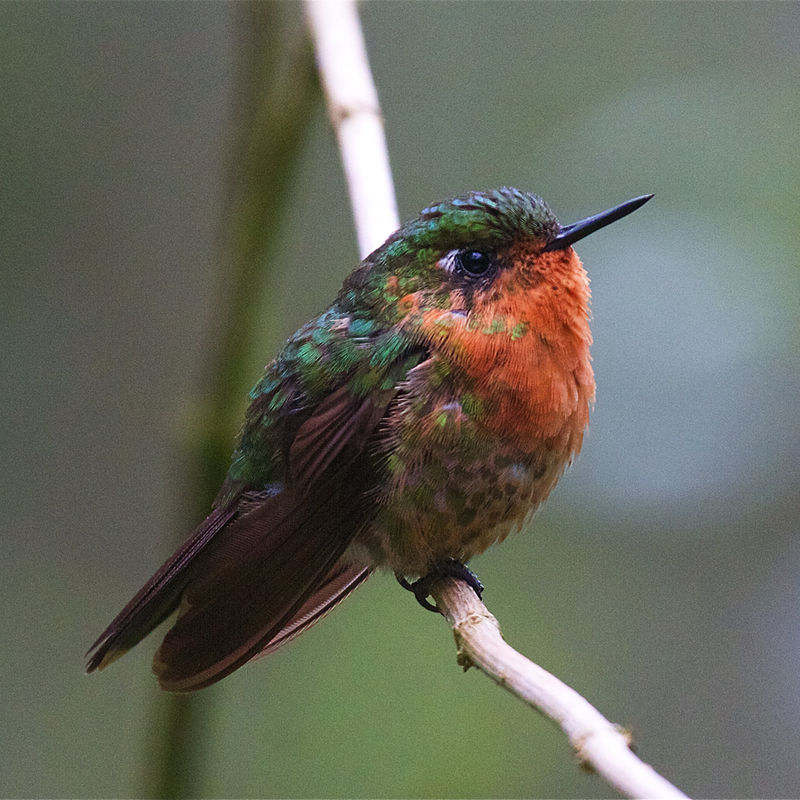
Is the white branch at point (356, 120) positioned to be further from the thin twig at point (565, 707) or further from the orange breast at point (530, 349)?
the thin twig at point (565, 707)

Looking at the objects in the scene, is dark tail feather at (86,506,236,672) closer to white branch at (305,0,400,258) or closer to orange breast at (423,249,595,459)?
orange breast at (423,249,595,459)

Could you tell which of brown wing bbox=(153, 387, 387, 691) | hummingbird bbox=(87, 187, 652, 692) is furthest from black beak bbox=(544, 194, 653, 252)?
brown wing bbox=(153, 387, 387, 691)

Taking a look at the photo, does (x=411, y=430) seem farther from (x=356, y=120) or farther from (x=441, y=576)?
(x=356, y=120)

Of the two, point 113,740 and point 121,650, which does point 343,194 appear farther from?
point 121,650

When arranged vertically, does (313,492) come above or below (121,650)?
above

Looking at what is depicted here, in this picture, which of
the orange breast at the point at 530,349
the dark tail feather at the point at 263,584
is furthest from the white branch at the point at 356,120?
the dark tail feather at the point at 263,584

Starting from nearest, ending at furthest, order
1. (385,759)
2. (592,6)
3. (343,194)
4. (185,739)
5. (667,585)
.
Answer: (185,739) → (385,759) → (667,585) → (592,6) → (343,194)

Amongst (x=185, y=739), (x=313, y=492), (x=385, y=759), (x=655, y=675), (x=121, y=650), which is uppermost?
→ (x=313, y=492)

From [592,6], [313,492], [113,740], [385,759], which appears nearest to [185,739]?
[385,759]
